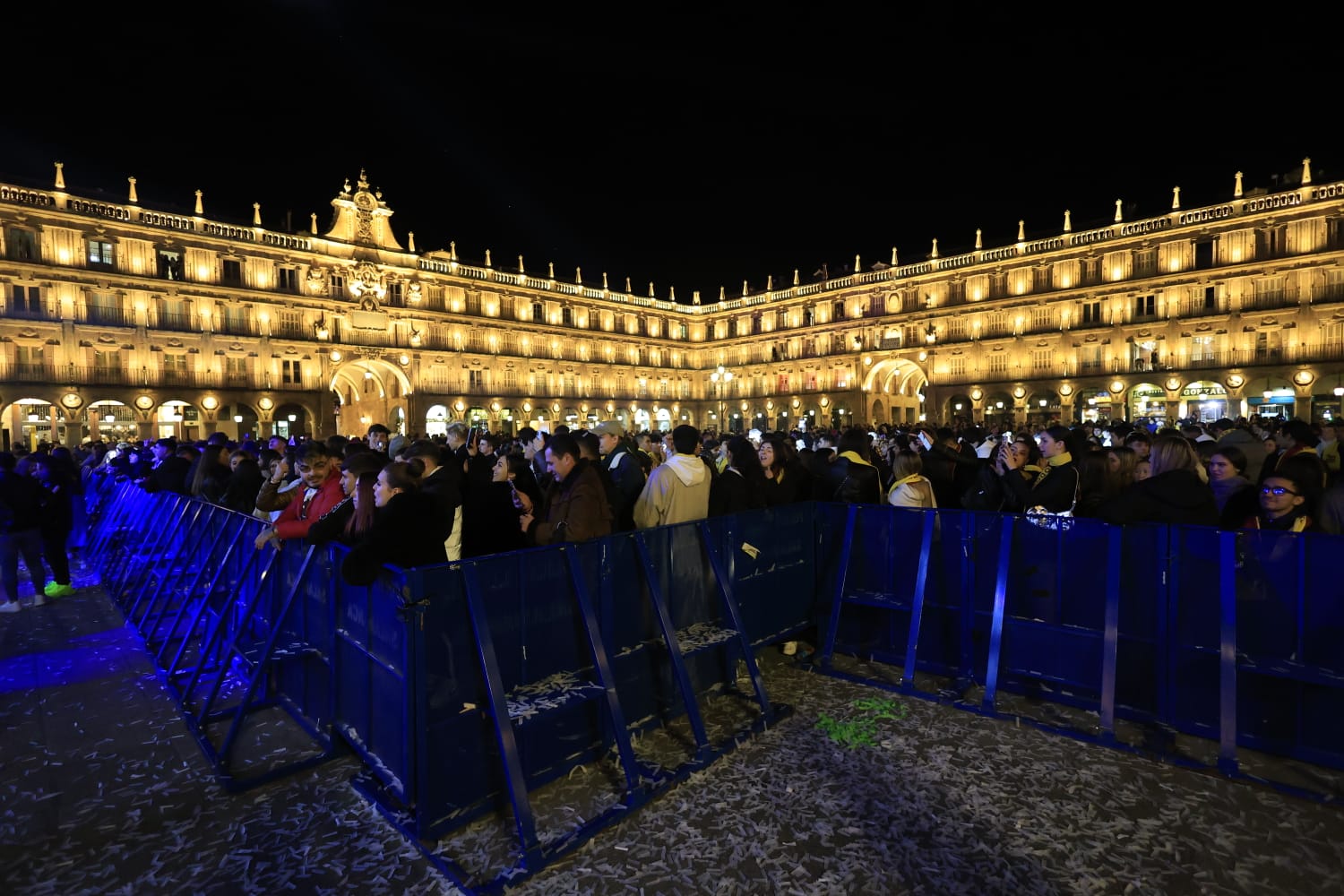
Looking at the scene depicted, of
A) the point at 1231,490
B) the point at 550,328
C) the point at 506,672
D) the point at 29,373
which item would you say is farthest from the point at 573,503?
the point at 550,328

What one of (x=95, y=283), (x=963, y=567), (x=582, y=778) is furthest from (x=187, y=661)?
(x=95, y=283)

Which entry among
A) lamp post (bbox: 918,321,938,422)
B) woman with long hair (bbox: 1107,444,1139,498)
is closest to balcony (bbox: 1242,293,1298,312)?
lamp post (bbox: 918,321,938,422)

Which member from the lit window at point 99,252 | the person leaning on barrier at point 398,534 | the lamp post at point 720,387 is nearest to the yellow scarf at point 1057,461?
the person leaning on barrier at point 398,534

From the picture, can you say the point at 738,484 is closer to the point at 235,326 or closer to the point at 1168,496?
the point at 1168,496

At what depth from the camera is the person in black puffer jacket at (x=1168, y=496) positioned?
4.62m

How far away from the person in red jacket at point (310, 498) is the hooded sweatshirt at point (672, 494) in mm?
2402

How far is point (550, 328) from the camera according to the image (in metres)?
53.4

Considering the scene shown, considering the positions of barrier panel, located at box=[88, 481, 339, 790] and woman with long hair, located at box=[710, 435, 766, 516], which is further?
woman with long hair, located at box=[710, 435, 766, 516]

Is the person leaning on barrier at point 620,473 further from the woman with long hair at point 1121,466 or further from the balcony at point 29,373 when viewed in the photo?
the balcony at point 29,373

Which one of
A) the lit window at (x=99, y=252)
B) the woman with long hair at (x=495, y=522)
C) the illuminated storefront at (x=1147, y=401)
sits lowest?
the woman with long hair at (x=495, y=522)

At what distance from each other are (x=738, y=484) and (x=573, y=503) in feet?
6.60

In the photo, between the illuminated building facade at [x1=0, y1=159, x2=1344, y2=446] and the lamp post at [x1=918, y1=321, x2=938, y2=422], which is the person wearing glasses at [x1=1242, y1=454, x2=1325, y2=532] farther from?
the lamp post at [x1=918, y1=321, x2=938, y2=422]

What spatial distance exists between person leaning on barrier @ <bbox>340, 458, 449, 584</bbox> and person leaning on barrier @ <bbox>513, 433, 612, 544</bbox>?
2.62 feet

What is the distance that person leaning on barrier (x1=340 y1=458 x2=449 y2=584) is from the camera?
3.69 meters
